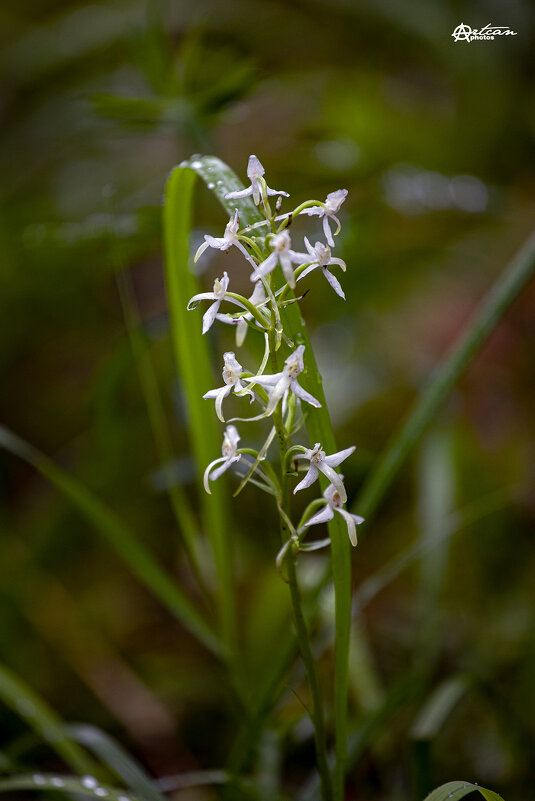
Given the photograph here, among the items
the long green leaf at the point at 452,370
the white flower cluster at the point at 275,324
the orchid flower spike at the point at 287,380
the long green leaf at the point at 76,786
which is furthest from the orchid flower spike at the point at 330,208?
the long green leaf at the point at 76,786

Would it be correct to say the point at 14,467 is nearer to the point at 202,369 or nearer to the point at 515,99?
the point at 202,369

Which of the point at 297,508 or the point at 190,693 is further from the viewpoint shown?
the point at 297,508

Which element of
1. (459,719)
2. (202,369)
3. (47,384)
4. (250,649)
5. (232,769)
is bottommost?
(459,719)

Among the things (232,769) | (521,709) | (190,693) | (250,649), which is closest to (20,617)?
(190,693)

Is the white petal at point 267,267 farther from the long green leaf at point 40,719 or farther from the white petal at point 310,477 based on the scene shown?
the long green leaf at point 40,719

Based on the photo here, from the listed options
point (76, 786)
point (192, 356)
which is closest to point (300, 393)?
point (192, 356)

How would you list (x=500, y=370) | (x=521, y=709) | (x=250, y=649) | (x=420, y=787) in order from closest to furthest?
(x=420, y=787), (x=521, y=709), (x=250, y=649), (x=500, y=370)

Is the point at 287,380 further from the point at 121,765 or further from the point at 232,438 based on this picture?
the point at 121,765
